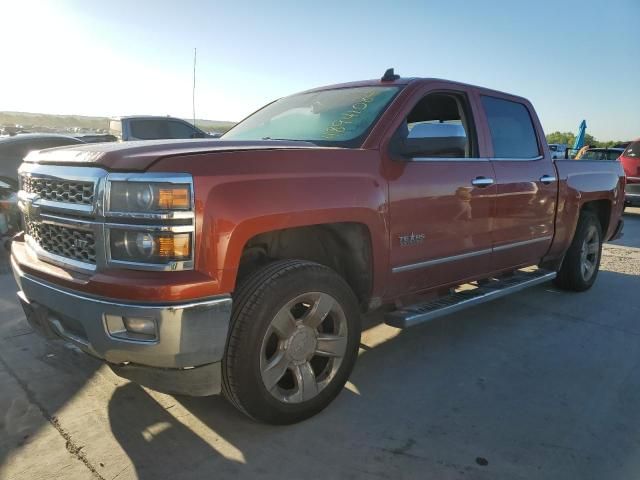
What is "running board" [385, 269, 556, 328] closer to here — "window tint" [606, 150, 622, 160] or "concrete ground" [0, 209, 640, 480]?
"concrete ground" [0, 209, 640, 480]

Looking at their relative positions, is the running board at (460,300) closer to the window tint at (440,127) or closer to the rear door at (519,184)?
the rear door at (519,184)

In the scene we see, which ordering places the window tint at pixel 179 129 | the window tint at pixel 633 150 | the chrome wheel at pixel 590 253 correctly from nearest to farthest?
the chrome wheel at pixel 590 253 → the window tint at pixel 179 129 → the window tint at pixel 633 150

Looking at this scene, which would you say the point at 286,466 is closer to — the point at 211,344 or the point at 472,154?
the point at 211,344

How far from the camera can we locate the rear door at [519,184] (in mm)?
4059

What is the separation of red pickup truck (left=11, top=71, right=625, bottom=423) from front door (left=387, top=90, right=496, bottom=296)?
0.04 feet

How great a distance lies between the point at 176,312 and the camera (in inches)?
87.6

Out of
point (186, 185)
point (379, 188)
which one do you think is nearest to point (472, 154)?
point (379, 188)

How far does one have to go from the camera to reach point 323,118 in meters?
3.59

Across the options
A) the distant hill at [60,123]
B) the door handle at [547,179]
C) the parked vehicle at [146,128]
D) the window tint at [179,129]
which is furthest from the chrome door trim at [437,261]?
the distant hill at [60,123]

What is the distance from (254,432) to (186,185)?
1353mm

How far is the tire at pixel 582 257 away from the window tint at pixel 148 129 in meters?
8.58

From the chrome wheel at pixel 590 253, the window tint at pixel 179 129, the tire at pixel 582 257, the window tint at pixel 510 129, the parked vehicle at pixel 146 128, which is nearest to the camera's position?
the window tint at pixel 510 129

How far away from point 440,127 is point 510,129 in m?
1.40

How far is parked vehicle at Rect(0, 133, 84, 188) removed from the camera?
713 cm
